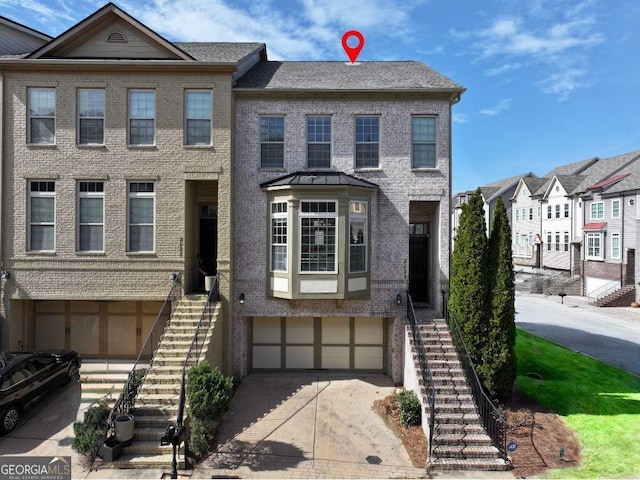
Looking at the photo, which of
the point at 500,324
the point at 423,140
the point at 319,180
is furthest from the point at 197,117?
the point at 500,324

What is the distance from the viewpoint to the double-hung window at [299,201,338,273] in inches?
437

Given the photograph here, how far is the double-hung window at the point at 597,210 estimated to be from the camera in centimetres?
2830

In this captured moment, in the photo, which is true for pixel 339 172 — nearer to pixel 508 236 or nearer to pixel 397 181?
pixel 397 181

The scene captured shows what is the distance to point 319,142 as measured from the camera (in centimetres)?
1198

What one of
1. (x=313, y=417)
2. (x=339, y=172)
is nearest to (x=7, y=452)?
(x=313, y=417)

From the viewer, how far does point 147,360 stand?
11.9 meters

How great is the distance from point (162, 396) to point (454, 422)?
729cm

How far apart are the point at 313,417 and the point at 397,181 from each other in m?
7.72

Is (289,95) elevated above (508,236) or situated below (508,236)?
above

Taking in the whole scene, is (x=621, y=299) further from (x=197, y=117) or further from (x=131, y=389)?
(x=131, y=389)

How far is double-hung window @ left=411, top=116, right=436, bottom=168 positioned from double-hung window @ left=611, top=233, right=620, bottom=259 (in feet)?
77.8

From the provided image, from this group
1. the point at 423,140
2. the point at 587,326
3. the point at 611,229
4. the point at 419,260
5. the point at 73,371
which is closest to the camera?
the point at 73,371

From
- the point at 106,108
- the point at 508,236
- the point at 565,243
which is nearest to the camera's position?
the point at 508,236

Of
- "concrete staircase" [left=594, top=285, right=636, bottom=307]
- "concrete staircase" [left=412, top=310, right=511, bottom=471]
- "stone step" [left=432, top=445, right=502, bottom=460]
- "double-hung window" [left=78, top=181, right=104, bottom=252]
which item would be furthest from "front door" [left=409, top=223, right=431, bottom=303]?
"concrete staircase" [left=594, top=285, right=636, bottom=307]
